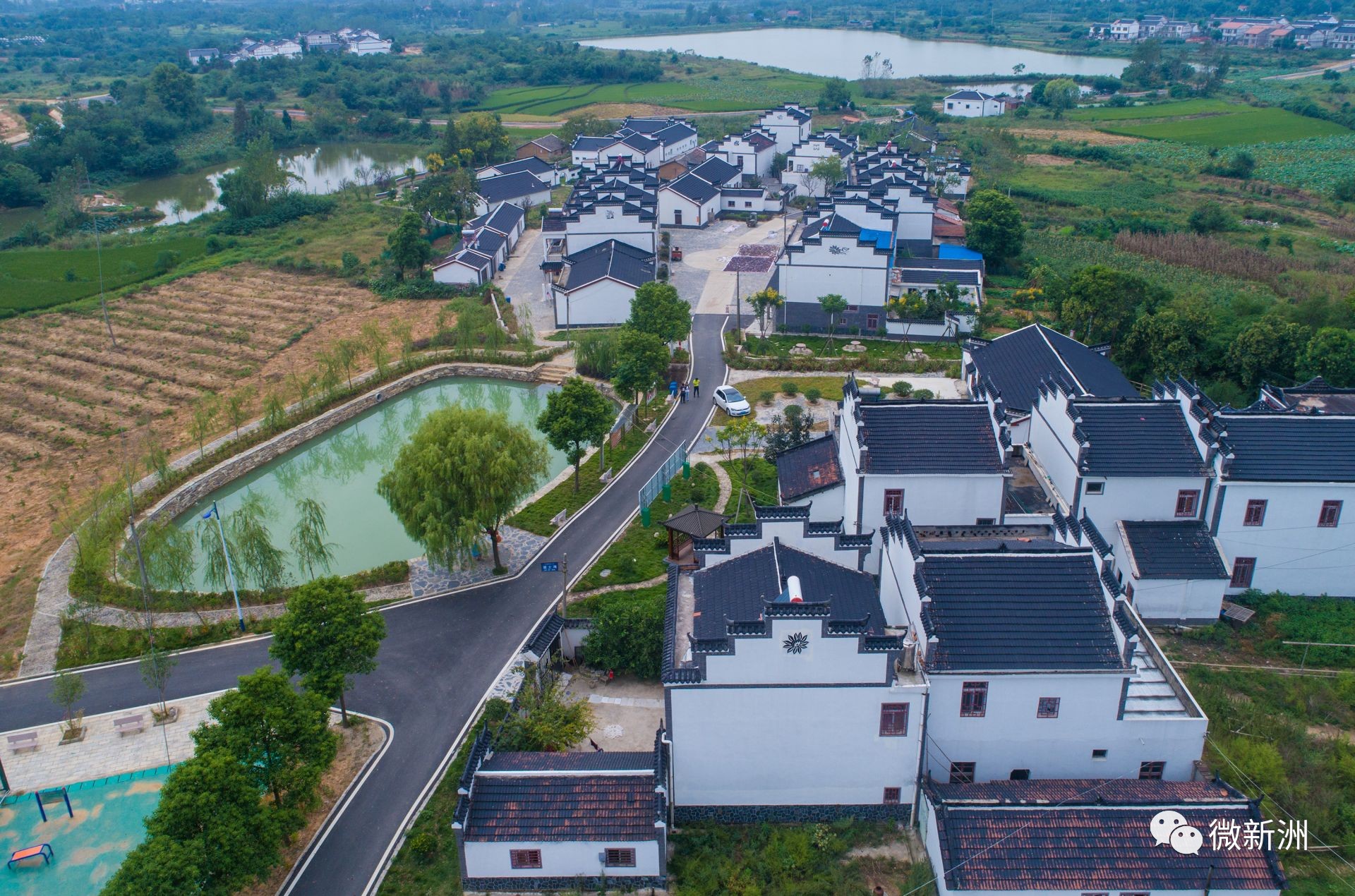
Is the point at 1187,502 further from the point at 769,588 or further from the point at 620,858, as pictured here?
the point at 620,858

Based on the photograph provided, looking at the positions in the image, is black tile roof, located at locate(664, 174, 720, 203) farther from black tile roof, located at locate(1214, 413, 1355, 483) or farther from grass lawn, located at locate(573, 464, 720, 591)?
black tile roof, located at locate(1214, 413, 1355, 483)

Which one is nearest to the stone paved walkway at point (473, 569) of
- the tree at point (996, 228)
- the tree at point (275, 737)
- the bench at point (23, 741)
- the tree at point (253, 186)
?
the tree at point (275, 737)

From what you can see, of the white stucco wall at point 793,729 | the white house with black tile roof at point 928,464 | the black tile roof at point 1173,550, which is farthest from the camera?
the white house with black tile roof at point 928,464

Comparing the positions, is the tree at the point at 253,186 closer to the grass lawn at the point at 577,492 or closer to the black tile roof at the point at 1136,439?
the grass lawn at the point at 577,492

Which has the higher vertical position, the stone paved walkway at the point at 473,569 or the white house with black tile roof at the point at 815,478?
the white house with black tile roof at the point at 815,478

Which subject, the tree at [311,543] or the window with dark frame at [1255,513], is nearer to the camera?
the window with dark frame at [1255,513]

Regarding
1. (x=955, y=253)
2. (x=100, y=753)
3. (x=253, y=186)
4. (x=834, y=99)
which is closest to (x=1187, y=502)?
(x=100, y=753)

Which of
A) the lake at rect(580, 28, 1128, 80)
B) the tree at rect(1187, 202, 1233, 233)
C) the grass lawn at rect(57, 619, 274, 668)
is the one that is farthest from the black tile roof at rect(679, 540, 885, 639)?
the lake at rect(580, 28, 1128, 80)
